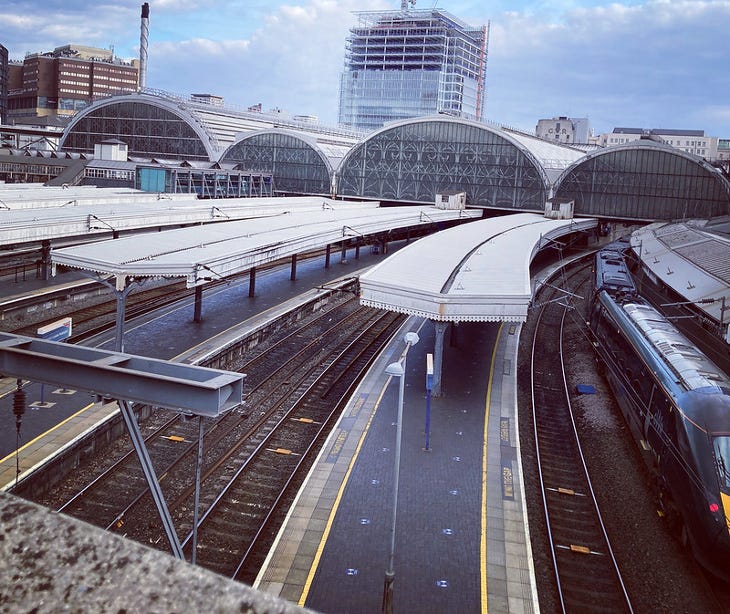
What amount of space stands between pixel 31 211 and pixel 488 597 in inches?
1184

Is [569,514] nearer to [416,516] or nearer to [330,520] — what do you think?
[416,516]

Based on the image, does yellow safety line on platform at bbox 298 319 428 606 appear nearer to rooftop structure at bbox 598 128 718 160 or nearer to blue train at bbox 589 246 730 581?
blue train at bbox 589 246 730 581

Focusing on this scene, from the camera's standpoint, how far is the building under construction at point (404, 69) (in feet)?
413

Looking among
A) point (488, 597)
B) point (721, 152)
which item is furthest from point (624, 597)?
point (721, 152)

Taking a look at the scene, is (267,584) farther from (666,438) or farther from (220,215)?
(220,215)

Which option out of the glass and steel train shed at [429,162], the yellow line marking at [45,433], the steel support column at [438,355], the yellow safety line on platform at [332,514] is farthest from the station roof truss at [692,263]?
the yellow line marking at [45,433]

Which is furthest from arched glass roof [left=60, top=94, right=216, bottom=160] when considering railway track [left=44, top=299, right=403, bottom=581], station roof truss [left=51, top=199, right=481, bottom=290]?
railway track [left=44, top=299, right=403, bottom=581]

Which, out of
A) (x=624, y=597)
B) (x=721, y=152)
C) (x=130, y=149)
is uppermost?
(x=721, y=152)

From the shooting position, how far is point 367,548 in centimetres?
1322

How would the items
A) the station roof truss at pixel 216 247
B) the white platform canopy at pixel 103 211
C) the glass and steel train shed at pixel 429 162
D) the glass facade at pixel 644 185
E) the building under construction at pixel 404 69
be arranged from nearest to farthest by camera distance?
the station roof truss at pixel 216 247 < the white platform canopy at pixel 103 211 < the glass facade at pixel 644 185 < the glass and steel train shed at pixel 429 162 < the building under construction at pixel 404 69

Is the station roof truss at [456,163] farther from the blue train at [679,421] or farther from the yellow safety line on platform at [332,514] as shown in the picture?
the yellow safety line on platform at [332,514]

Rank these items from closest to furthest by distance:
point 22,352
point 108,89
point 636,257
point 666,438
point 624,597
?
1. point 22,352
2. point 624,597
3. point 666,438
4. point 636,257
5. point 108,89

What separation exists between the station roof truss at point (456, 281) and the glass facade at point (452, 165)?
24677 mm

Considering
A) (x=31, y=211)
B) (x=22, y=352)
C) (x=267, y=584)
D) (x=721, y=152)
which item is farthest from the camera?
(x=721, y=152)
